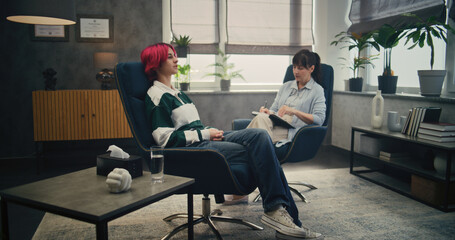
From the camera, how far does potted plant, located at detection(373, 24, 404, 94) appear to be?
3236 mm

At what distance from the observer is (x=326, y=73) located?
2.84m

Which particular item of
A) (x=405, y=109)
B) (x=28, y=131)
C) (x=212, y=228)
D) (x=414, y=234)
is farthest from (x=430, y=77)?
(x=28, y=131)

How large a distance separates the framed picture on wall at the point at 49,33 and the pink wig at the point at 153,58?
2250mm

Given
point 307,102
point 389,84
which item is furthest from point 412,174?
point 307,102

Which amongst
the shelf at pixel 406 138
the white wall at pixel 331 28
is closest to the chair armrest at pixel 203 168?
the shelf at pixel 406 138

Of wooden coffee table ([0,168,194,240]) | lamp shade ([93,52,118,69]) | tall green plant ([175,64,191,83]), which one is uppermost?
lamp shade ([93,52,118,69])

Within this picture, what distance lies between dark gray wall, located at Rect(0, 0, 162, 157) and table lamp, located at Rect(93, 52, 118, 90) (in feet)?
0.95

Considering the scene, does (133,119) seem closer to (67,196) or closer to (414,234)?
(67,196)

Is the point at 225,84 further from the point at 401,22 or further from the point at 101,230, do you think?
the point at 101,230

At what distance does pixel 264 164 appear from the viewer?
1.89 meters

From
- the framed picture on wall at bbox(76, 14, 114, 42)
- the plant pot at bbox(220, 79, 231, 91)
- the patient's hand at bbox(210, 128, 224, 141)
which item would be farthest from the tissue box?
the plant pot at bbox(220, 79, 231, 91)

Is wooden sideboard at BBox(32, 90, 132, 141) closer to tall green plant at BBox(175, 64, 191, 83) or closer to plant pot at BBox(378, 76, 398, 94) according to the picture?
tall green plant at BBox(175, 64, 191, 83)

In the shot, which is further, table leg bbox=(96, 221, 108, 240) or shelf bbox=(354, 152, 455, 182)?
shelf bbox=(354, 152, 455, 182)

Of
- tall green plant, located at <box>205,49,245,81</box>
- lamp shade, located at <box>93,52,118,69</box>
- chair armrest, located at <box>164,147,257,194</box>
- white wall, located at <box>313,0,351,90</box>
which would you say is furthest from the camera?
white wall, located at <box>313,0,351,90</box>
